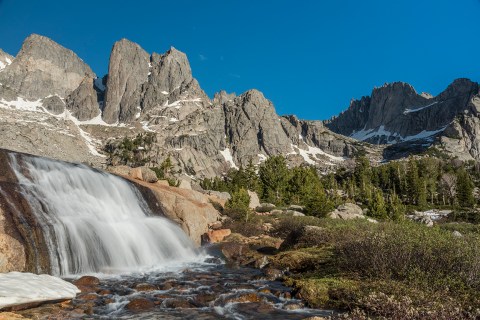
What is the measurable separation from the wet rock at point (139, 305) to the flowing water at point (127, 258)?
2.0 inches

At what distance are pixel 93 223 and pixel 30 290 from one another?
8.40 metres

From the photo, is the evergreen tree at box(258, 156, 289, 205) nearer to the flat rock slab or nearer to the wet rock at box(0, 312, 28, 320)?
the flat rock slab

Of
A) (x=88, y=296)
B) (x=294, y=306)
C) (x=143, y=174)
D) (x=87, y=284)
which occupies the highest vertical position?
(x=143, y=174)

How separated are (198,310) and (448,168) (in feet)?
467

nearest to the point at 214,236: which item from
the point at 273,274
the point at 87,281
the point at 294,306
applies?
the point at 273,274

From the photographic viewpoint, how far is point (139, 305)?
1069 centimetres

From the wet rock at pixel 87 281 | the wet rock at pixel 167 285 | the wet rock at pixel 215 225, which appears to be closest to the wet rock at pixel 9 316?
the wet rock at pixel 87 281

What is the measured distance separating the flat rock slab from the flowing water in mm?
617

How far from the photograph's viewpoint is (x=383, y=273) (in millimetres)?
10898

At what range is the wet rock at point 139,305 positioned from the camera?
10.5 m

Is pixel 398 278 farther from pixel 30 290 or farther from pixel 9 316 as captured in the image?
pixel 30 290

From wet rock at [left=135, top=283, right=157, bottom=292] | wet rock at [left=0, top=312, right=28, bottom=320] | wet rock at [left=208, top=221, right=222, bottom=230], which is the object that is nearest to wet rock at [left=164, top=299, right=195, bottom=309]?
wet rock at [left=135, top=283, right=157, bottom=292]

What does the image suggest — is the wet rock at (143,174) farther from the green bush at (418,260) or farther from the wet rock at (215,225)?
the green bush at (418,260)

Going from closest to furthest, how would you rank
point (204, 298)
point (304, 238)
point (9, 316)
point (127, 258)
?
point (9, 316)
point (204, 298)
point (127, 258)
point (304, 238)
